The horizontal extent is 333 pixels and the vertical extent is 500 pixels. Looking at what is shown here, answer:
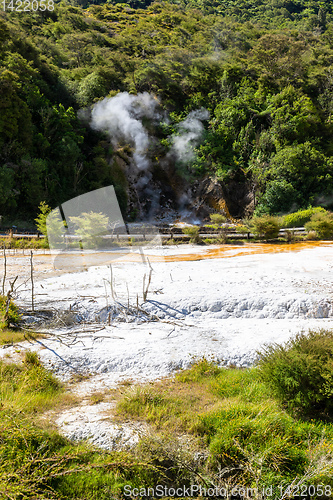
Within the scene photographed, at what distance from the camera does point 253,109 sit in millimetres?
28250

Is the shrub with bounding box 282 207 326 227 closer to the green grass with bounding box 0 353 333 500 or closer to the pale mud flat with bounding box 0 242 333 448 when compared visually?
the pale mud flat with bounding box 0 242 333 448

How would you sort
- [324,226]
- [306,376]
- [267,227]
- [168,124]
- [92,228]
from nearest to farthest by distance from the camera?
[306,376], [92,228], [324,226], [267,227], [168,124]

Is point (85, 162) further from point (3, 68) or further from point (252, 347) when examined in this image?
point (252, 347)

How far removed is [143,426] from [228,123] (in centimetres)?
2900

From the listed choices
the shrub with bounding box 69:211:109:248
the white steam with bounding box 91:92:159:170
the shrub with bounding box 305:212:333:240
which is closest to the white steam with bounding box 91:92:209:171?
the white steam with bounding box 91:92:159:170

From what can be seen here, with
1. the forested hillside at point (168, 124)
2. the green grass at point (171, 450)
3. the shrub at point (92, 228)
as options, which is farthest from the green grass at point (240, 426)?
the forested hillside at point (168, 124)

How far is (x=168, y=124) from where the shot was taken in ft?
98.3

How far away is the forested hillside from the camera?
23.7 meters

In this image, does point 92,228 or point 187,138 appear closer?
point 92,228

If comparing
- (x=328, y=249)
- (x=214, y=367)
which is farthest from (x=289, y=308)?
(x=328, y=249)

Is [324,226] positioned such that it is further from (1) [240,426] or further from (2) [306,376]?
(1) [240,426]

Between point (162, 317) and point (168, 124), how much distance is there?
2624cm

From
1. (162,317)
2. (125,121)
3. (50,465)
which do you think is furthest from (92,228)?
(125,121)

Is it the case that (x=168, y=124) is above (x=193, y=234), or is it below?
above
